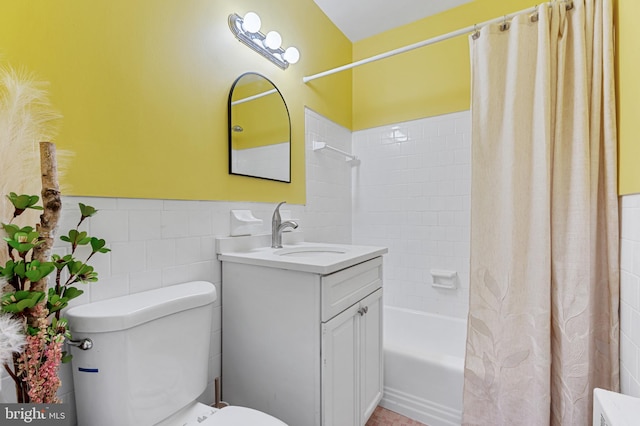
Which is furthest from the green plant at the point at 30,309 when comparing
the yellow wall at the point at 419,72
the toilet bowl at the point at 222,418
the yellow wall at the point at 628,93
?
the yellow wall at the point at 419,72

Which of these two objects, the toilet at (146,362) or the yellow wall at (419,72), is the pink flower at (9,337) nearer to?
the toilet at (146,362)

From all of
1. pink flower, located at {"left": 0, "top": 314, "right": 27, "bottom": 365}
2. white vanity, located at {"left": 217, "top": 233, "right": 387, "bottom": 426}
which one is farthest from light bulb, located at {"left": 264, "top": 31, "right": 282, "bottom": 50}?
pink flower, located at {"left": 0, "top": 314, "right": 27, "bottom": 365}

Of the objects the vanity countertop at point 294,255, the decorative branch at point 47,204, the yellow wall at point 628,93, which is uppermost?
the yellow wall at point 628,93

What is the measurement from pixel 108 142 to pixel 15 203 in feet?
1.46

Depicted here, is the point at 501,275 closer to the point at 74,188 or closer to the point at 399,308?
the point at 399,308

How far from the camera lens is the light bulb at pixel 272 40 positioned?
1.51 metres

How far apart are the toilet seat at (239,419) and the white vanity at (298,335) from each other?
0.69ft

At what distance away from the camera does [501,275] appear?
53.1 inches

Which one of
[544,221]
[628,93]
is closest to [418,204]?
[544,221]

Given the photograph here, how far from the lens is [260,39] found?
4.92ft

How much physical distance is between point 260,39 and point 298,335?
4.75 ft

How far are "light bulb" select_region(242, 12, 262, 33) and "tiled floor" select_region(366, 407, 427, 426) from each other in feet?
6.90

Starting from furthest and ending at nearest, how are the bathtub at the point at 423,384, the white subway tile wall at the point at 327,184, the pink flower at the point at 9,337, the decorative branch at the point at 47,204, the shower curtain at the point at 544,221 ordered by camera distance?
1. the white subway tile wall at the point at 327,184
2. the bathtub at the point at 423,384
3. the shower curtain at the point at 544,221
4. the decorative branch at the point at 47,204
5. the pink flower at the point at 9,337

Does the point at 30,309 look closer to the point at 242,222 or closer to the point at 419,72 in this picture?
the point at 242,222
